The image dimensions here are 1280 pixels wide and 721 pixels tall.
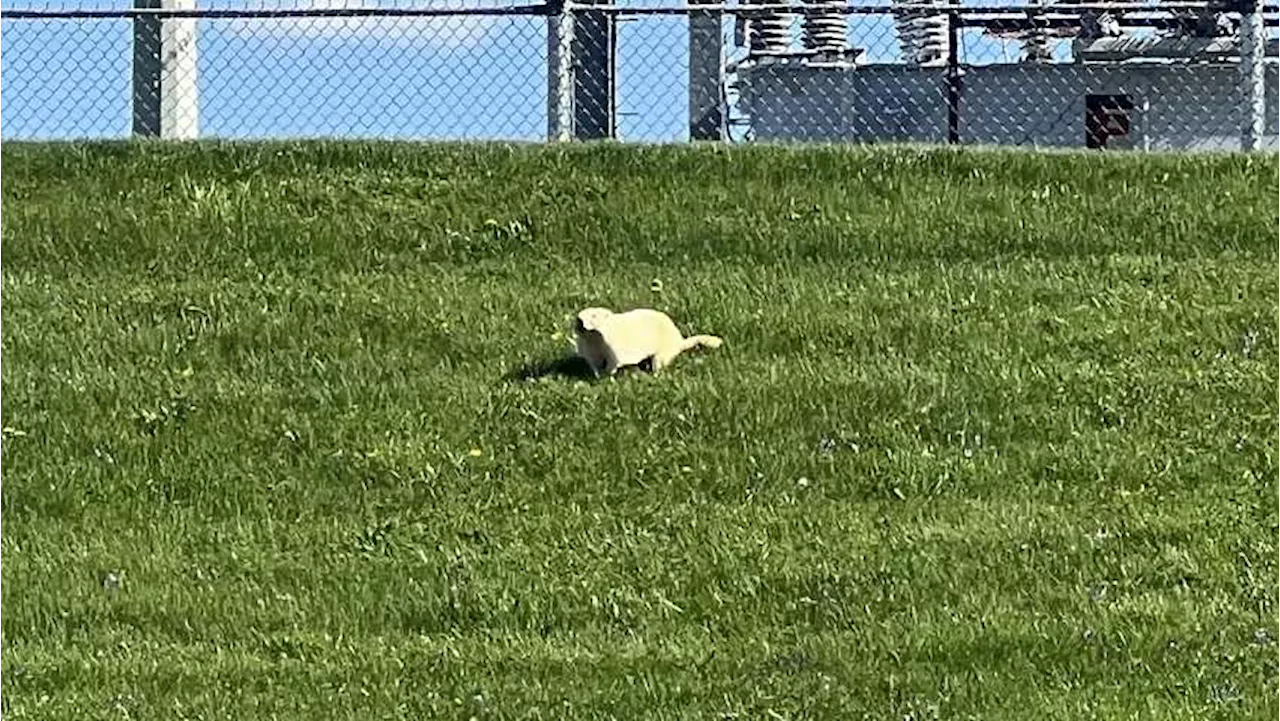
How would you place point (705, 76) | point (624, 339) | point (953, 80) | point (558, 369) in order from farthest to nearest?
point (953, 80)
point (705, 76)
point (558, 369)
point (624, 339)

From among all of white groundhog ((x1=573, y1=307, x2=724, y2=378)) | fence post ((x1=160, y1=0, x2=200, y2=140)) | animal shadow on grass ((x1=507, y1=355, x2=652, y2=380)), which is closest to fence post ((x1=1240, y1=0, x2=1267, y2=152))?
white groundhog ((x1=573, y1=307, x2=724, y2=378))

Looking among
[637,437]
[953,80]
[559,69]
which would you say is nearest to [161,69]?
[559,69]

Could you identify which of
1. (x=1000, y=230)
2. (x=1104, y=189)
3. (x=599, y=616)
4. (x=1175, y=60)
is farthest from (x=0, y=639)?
(x=1175, y=60)

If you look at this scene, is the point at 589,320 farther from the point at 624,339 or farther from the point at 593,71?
the point at 593,71

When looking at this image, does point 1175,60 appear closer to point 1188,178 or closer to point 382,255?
point 1188,178

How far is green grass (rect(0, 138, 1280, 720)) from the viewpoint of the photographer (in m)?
5.09

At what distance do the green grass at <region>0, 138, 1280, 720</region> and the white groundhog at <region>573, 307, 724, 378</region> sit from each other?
9 cm

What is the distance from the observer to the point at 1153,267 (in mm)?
7598

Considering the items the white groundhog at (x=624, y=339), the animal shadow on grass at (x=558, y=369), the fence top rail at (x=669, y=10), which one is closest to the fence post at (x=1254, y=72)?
the fence top rail at (x=669, y=10)

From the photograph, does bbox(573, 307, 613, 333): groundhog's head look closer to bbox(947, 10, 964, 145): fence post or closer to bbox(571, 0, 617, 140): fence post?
bbox(571, 0, 617, 140): fence post

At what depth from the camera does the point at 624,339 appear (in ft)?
22.1

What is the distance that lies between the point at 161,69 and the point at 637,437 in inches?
151

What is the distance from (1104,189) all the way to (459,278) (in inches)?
102

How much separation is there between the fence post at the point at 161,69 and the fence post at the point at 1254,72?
4737mm
